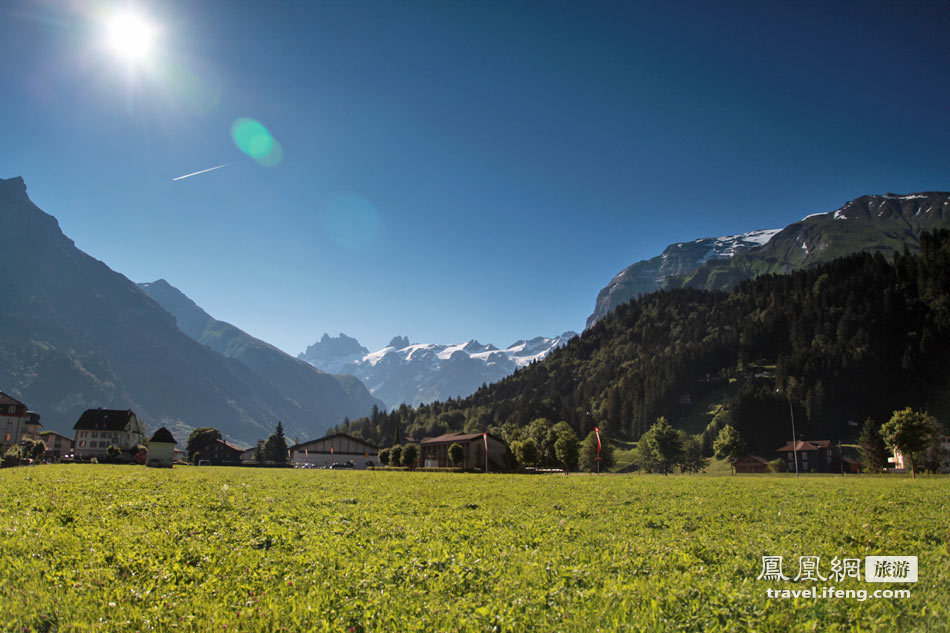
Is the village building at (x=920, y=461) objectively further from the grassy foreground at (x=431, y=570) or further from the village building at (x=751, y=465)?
the grassy foreground at (x=431, y=570)

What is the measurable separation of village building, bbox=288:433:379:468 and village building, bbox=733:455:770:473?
345 ft

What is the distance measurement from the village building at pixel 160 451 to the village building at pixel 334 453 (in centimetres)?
6062

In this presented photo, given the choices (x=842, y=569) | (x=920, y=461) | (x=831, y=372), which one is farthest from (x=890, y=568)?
(x=831, y=372)

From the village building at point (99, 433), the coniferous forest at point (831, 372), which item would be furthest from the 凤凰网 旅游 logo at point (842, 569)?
the coniferous forest at point (831, 372)

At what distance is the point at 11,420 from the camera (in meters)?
130

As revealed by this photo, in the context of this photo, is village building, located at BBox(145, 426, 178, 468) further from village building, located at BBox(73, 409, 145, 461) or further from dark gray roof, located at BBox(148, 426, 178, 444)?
village building, located at BBox(73, 409, 145, 461)

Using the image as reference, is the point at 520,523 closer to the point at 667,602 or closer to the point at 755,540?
the point at 755,540

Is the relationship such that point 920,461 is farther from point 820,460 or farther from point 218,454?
point 218,454

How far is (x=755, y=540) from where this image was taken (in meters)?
14.4

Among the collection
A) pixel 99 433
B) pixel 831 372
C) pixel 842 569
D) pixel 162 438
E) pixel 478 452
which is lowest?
pixel 478 452

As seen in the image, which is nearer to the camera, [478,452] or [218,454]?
[478,452]

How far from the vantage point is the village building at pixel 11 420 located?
127 metres

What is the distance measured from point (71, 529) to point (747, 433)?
169503 millimetres

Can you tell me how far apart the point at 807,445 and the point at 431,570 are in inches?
6231
